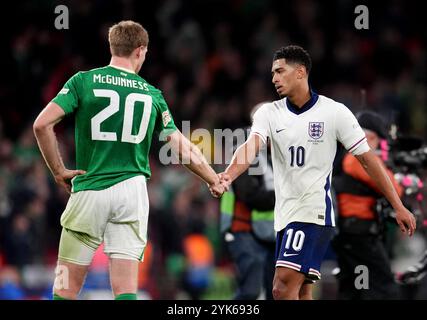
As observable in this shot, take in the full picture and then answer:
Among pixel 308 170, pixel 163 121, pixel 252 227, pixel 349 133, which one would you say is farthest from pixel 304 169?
pixel 252 227

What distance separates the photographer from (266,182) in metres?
9.38

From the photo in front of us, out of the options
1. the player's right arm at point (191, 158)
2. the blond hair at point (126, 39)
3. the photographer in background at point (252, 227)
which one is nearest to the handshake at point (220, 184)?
the player's right arm at point (191, 158)

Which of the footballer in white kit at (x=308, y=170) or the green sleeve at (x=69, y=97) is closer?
the green sleeve at (x=69, y=97)

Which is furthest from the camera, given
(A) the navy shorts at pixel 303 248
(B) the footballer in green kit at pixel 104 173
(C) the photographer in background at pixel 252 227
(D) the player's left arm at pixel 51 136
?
(C) the photographer in background at pixel 252 227

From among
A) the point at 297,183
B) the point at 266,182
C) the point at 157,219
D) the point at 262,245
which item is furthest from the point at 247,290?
the point at 157,219

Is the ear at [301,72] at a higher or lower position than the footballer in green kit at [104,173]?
higher

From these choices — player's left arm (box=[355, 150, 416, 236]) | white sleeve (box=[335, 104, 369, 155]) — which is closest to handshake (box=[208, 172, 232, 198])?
white sleeve (box=[335, 104, 369, 155])

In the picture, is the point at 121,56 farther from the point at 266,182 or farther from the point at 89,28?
the point at 89,28

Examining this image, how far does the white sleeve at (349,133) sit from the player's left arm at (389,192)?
0.22 feet

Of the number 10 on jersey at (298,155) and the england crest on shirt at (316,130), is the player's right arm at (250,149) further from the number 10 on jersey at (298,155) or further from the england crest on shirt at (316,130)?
the england crest on shirt at (316,130)

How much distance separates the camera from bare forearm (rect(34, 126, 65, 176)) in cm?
670

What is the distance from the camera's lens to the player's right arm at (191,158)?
7133 millimetres

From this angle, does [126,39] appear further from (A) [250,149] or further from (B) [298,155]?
(B) [298,155]
